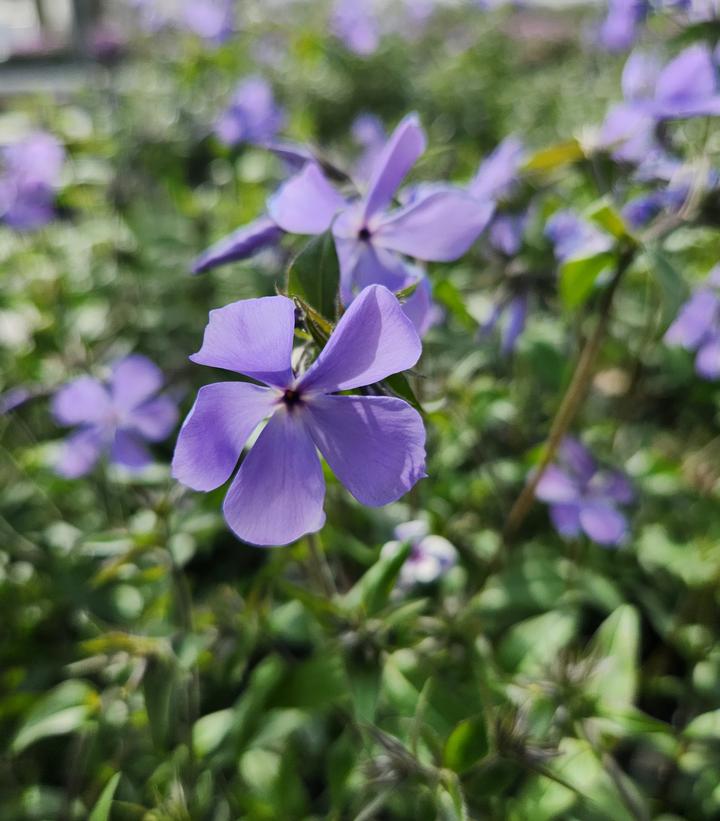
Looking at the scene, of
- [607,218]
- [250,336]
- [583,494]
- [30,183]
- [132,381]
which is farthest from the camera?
[30,183]

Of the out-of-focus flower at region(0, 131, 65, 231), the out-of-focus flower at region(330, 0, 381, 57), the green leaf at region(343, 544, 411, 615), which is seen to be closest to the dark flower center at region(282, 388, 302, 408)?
the green leaf at region(343, 544, 411, 615)

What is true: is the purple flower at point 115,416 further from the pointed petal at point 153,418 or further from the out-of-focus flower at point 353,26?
the out-of-focus flower at point 353,26

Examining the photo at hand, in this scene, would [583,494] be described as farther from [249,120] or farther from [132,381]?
[249,120]

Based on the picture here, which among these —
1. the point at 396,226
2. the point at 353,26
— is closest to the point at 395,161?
the point at 396,226

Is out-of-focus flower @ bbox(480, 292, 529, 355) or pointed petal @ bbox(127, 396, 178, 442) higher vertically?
out-of-focus flower @ bbox(480, 292, 529, 355)

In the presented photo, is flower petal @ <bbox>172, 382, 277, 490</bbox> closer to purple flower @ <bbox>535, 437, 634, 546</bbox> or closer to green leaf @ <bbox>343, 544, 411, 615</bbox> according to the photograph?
green leaf @ <bbox>343, 544, 411, 615</bbox>

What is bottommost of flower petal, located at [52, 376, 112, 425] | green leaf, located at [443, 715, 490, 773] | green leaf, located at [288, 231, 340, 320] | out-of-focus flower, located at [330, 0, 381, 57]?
out-of-focus flower, located at [330, 0, 381, 57]
